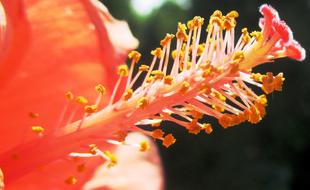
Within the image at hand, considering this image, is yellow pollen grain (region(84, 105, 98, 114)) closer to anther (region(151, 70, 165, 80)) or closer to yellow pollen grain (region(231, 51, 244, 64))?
anther (region(151, 70, 165, 80))

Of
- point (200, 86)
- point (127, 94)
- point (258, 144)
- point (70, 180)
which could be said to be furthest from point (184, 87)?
point (258, 144)

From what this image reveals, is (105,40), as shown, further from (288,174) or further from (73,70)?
(288,174)

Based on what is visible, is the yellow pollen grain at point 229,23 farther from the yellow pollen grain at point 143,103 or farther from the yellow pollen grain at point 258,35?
the yellow pollen grain at point 143,103

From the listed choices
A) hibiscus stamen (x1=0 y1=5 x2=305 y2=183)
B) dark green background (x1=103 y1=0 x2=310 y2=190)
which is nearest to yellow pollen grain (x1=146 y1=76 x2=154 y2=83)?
hibiscus stamen (x1=0 y1=5 x2=305 y2=183)

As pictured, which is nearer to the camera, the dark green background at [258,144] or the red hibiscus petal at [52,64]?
the red hibiscus petal at [52,64]

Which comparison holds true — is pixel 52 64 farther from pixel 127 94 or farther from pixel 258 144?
pixel 258 144

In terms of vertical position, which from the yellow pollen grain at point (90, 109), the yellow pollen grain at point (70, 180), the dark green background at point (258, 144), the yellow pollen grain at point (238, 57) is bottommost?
the dark green background at point (258, 144)

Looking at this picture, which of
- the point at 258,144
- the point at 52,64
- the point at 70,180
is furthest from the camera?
the point at 258,144

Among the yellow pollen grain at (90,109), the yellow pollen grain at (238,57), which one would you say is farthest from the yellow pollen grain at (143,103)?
the yellow pollen grain at (238,57)
